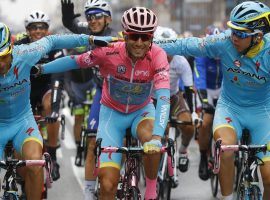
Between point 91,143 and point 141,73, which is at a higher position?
point 141,73

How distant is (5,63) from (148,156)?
1572 millimetres

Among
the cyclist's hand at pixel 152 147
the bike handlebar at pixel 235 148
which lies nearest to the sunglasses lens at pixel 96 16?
the bike handlebar at pixel 235 148

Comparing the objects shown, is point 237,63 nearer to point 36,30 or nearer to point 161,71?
point 161,71

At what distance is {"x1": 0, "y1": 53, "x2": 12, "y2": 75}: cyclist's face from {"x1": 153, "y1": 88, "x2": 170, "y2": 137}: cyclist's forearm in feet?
4.51

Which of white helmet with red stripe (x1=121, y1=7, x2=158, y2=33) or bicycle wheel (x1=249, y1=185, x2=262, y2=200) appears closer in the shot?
bicycle wheel (x1=249, y1=185, x2=262, y2=200)

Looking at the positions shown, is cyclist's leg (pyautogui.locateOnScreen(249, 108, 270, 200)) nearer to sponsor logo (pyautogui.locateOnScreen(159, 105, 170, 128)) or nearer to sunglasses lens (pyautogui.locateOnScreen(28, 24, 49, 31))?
sponsor logo (pyautogui.locateOnScreen(159, 105, 170, 128))

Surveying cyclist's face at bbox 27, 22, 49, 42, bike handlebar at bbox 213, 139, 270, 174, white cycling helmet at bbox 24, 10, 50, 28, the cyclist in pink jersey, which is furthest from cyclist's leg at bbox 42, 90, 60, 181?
bike handlebar at bbox 213, 139, 270, 174

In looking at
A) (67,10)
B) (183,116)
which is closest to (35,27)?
(67,10)

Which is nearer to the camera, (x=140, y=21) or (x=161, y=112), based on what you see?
(x=161, y=112)

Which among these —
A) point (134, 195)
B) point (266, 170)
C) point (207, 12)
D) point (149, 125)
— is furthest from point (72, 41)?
point (207, 12)

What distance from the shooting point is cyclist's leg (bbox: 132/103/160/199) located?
651 centimetres

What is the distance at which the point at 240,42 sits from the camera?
6.64 meters

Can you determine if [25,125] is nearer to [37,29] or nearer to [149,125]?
[149,125]

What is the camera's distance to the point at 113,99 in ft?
23.0
